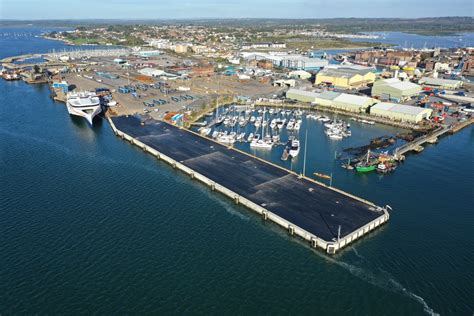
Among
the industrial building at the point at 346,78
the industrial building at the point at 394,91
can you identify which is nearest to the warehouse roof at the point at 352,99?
the industrial building at the point at 394,91

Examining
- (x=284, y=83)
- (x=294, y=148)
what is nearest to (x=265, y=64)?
(x=284, y=83)

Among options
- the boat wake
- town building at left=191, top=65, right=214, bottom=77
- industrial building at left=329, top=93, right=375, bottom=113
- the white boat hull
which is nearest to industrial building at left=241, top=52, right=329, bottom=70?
town building at left=191, top=65, right=214, bottom=77

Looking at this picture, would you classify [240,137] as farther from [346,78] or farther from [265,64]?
[265,64]

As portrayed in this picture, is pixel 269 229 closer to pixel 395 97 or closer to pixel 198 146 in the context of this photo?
pixel 198 146

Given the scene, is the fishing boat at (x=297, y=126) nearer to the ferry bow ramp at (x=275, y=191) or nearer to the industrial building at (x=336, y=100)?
the ferry bow ramp at (x=275, y=191)

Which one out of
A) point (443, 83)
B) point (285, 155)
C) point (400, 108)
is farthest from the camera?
point (443, 83)

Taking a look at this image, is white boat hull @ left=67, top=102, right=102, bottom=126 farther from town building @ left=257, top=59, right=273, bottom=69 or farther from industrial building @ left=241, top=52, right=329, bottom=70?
industrial building @ left=241, top=52, right=329, bottom=70
